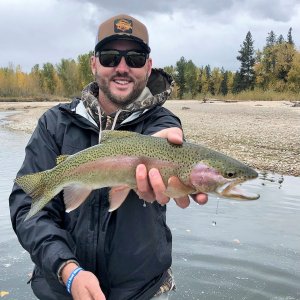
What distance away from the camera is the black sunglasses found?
129 inches

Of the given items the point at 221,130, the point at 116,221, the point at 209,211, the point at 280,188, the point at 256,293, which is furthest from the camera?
the point at 221,130

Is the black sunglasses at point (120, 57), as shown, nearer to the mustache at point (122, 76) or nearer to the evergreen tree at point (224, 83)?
the mustache at point (122, 76)

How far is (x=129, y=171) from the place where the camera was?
8.75ft

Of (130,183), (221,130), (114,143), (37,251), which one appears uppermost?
(114,143)

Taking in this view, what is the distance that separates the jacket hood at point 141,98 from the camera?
124 inches

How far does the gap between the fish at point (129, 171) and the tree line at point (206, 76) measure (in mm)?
60953

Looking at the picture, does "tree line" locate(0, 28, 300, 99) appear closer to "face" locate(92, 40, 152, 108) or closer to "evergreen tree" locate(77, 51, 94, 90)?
"evergreen tree" locate(77, 51, 94, 90)

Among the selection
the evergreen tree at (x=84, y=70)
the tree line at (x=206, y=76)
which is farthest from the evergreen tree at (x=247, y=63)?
the evergreen tree at (x=84, y=70)

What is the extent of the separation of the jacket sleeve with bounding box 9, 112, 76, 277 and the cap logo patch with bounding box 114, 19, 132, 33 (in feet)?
2.61

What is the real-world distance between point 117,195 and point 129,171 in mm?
159

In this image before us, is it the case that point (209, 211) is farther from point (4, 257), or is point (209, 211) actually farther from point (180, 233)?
point (4, 257)

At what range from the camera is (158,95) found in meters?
3.26

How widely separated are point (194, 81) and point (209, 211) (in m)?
Result: 91.3

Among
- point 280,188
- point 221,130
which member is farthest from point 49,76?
point 280,188
